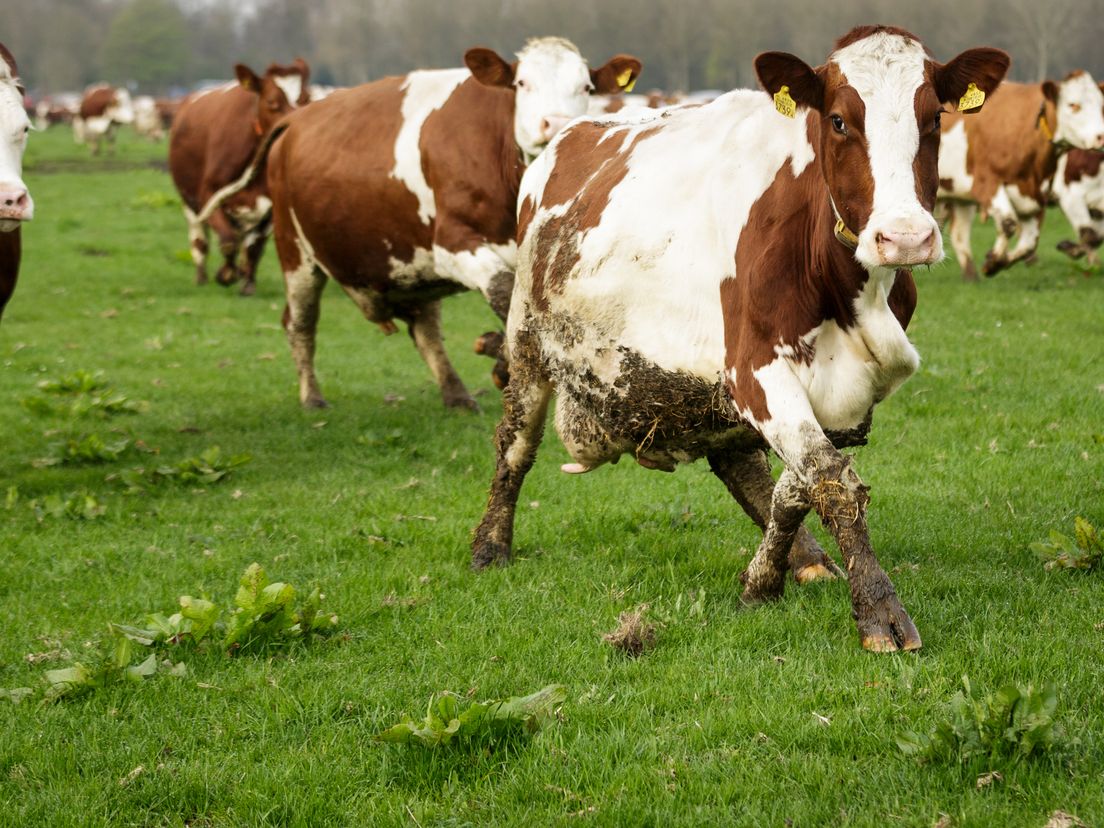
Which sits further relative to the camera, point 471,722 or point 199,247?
point 199,247

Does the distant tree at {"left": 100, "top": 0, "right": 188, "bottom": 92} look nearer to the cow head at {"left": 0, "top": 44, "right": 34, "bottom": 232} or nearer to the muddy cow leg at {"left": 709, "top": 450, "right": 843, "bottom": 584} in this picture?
the cow head at {"left": 0, "top": 44, "right": 34, "bottom": 232}

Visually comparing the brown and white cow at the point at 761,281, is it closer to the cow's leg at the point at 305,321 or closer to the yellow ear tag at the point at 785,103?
the yellow ear tag at the point at 785,103

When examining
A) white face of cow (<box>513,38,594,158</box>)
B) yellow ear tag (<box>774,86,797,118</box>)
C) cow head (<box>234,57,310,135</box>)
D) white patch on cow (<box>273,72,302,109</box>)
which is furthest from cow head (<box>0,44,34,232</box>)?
white patch on cow (<box>273,72,302,109</box>)

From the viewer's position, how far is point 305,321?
1060cm

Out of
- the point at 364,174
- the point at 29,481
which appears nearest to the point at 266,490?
the point at 29,481

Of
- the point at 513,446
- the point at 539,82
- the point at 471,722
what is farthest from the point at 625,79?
the point at 471,722

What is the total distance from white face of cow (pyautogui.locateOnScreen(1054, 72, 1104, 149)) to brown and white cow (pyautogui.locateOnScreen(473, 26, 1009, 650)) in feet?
33.5

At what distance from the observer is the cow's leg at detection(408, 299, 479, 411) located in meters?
10.1

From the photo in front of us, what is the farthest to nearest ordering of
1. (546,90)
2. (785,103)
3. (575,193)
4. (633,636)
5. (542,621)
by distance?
(546,90), (575,193), (542,621), (633,636), (785,103)

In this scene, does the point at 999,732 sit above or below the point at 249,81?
above

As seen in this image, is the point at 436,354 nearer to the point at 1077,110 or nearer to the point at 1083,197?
the point at 1077,110

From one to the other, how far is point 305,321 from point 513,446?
4.66 metres

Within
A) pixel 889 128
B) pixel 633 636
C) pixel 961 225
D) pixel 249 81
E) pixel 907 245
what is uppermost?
pixel 889 128

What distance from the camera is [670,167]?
17.9ft
